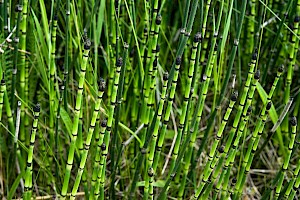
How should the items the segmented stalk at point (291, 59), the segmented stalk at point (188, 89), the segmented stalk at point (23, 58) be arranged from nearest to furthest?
1. the segmented stalk at point (188, 89)
2. the segmented stalk at point (23, 58)
3. the segmented stalk at point (291, 59)

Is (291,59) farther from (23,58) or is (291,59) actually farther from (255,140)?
(23,58)

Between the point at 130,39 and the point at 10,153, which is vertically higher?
the point at 130,39

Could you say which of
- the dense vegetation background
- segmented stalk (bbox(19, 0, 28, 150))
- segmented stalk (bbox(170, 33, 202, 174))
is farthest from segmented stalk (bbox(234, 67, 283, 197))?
segmented stalk (bbox(19, 0, 28, 150))

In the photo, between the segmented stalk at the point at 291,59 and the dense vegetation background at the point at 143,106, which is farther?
the segmented stalk at the point at 291,59

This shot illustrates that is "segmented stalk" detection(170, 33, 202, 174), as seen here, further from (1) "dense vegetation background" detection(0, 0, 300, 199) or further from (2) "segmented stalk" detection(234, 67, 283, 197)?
(2) "segmented stalk" detection(234, 67, 283, 197)

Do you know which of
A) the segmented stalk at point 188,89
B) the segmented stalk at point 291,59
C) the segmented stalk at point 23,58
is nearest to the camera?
the segmented stalk at point 188,89

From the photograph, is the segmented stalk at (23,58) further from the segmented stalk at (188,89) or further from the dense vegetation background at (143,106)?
the segmented stalk at (188,89)

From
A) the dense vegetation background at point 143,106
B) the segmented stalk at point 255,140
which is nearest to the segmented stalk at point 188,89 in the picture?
the dense vegetation background at point 143,106

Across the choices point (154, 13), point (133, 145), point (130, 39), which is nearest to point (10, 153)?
point (133, 145)

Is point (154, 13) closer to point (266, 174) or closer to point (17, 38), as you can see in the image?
point (17, 38)
